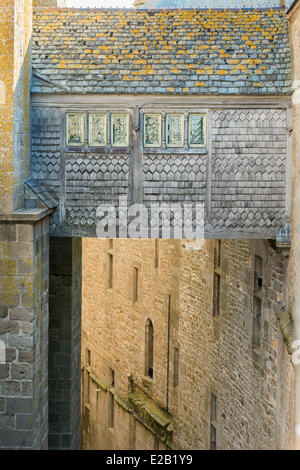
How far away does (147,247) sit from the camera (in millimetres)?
22906

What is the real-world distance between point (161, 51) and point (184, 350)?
9.16 meters

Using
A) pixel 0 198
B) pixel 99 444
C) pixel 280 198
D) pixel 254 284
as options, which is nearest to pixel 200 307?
pixel 254 284

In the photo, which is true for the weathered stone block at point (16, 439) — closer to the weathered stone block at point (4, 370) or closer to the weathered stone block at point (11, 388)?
the weathered stone block at point (11, 388)

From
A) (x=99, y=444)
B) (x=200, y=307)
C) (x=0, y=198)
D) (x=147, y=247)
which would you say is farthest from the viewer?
(x=99, y=444)

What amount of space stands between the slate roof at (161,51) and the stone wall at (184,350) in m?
2.75

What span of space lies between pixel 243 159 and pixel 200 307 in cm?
690

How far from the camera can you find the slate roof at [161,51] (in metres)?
12.1

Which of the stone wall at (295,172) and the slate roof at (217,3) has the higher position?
the slate roof at (217,3)

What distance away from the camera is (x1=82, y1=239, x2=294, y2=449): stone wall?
1364 cm

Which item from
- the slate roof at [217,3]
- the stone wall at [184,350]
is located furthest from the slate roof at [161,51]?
the slate roof at [217,3]

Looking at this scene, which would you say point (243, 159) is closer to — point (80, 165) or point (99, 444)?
point (80, 165)

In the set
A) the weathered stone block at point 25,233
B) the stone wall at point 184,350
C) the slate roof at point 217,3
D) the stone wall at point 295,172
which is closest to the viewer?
the weathered stone block at point 25,233

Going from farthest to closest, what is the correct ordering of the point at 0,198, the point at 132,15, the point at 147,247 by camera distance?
1. the point at 147,247
2. the point at 132,15
3. the point at 0,198

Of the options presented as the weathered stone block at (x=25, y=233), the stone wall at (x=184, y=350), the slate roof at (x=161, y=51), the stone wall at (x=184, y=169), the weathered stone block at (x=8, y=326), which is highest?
the slate roof at (x=161, y=51)
